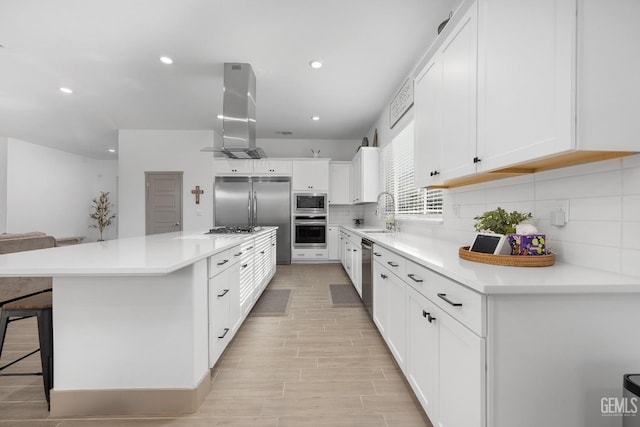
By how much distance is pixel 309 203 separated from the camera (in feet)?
20.1

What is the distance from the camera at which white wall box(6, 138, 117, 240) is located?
6.65 m

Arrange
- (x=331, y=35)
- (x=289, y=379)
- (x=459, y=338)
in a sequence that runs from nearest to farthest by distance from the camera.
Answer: (x=459, y=338) → (x=289, y=379) → (x=331, y=35)

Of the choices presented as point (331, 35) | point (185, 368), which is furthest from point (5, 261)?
point (331, 35)

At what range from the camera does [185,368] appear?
160cm

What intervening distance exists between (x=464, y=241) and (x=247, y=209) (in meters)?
4.58

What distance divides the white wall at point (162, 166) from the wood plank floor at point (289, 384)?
11.4ft

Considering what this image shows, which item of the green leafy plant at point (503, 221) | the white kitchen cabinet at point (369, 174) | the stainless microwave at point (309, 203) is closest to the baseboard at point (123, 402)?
the green leafy plant at point (503, 221)

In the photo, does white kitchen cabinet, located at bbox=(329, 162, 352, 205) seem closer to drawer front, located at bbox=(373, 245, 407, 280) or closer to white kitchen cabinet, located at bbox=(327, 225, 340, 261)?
white kitchen cabinet, located at bbox=(327, 225, 340, 261)

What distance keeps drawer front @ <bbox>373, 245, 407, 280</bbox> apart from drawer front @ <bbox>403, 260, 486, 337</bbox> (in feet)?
0.83

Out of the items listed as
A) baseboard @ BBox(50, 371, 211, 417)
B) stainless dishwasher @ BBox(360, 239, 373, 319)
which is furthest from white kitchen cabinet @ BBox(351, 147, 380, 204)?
baseboard @ BBox(50, 371, 211, 417)

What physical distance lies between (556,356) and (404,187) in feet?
10.2

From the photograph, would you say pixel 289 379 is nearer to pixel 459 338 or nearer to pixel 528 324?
pixel 459 338

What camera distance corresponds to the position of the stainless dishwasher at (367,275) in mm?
2863

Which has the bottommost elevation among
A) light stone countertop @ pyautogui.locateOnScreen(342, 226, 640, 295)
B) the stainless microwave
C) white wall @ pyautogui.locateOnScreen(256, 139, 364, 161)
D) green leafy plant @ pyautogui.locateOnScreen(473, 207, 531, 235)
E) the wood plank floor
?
the wood plank floor
